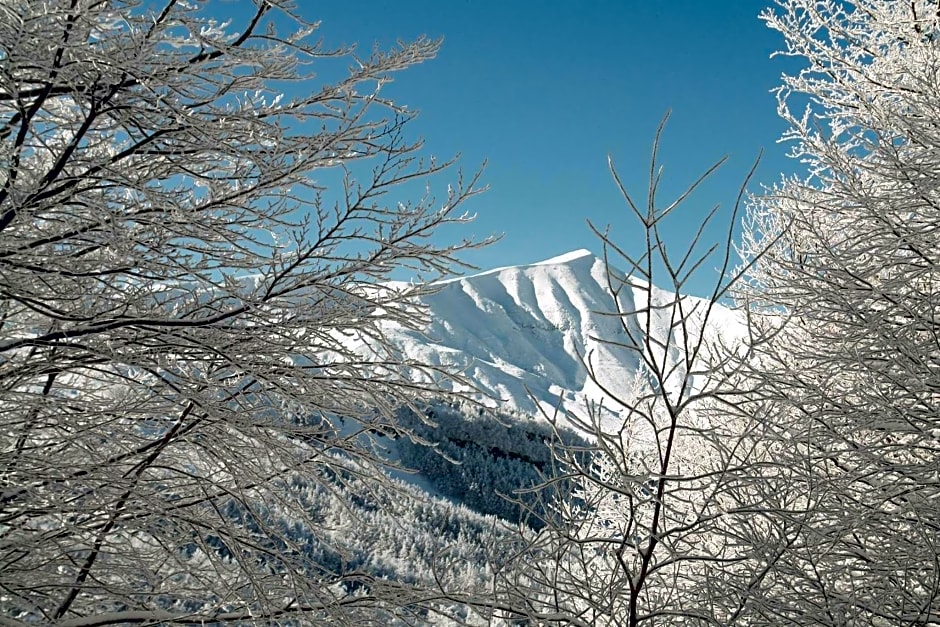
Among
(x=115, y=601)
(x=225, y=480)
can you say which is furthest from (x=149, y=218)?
(x=115, y=601)

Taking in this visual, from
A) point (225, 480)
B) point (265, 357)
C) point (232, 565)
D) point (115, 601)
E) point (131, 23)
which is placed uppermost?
point (131, 23)

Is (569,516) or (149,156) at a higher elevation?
(149,156)

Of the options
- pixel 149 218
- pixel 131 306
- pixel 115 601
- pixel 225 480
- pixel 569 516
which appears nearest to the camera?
pixel 569 516

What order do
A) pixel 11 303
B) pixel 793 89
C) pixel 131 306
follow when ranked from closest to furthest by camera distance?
pixel 131 306
pixel 11 303
pixel 793 89

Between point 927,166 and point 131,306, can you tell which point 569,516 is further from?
point 927,166

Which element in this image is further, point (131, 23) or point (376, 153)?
point (376, 153)

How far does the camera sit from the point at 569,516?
2027mm

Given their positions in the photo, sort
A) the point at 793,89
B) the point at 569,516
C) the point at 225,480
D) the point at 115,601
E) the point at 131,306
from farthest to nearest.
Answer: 1. the point at 793,89
2. the point at 225,480
3. the point at 115,601
4. the point at 131,306
5. the point at 569,516

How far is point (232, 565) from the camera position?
3070 mm

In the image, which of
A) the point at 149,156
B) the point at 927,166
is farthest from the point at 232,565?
the point at 927,166

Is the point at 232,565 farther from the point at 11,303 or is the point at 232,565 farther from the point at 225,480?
the point at 11,303

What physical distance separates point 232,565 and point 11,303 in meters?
1.78

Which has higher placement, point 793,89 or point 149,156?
point 793,89

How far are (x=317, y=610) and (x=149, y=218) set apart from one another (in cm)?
173
